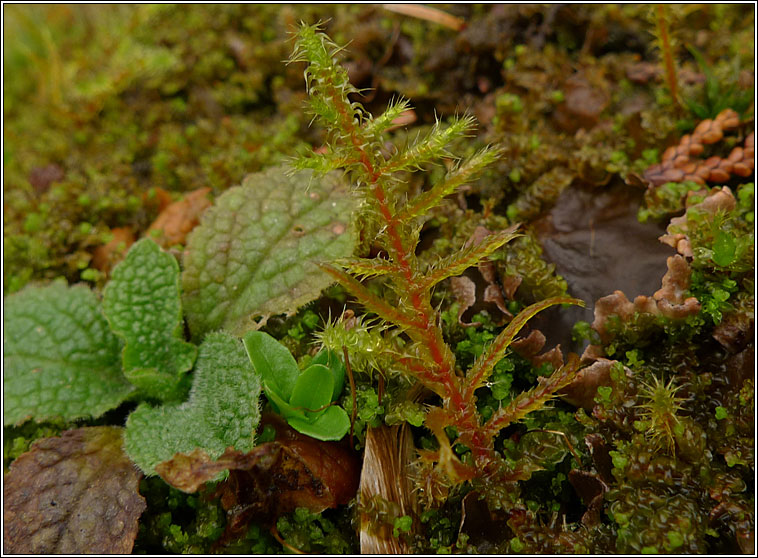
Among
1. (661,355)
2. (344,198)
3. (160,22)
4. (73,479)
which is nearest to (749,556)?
(661,355)

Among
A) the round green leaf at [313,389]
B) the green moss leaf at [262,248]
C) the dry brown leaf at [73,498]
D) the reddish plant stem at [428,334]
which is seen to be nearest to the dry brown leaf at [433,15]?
the green moss leaf at [262,248]

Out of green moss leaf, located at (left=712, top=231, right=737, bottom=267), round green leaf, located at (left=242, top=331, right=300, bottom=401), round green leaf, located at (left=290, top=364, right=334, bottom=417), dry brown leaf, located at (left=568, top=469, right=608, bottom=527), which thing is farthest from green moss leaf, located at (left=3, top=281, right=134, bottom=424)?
green moss leaf, located at (left=712, top=231, right=737, bottom=267)

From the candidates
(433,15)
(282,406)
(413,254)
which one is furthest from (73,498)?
(433,15)

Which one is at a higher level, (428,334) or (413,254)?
(413,254)

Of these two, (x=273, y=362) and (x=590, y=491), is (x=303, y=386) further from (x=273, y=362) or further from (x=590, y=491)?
(x=590, y=491)

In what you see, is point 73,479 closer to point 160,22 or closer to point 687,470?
point 687,470

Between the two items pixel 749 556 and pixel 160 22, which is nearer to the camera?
pixel 749 556

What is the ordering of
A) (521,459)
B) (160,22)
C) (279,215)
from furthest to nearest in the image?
(160,22), (279,215), (521,459)
